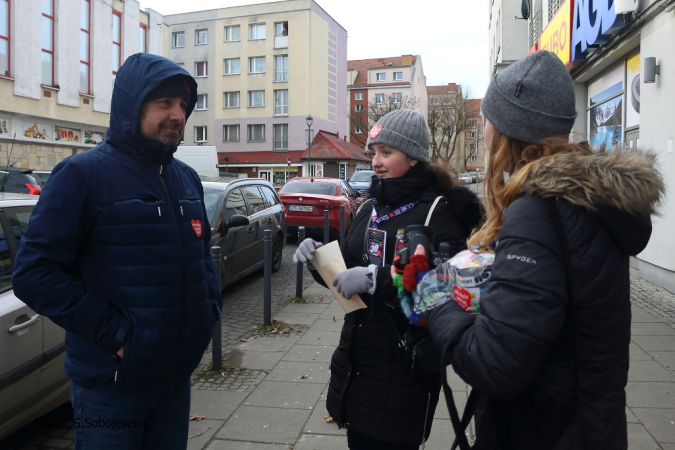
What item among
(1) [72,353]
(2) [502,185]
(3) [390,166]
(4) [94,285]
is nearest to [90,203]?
(4) [94,285]

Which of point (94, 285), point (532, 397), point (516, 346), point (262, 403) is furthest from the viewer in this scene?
point (262, 403)

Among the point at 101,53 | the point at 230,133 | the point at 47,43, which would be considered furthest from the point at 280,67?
the point at 47,43

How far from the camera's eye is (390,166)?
99.7 inches

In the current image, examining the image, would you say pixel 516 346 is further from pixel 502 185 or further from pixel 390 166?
pixel 390 166

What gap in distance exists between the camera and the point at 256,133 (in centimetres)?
4941

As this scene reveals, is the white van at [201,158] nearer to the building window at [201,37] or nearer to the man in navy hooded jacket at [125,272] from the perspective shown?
the man in navy hooded jacket at [125,272]

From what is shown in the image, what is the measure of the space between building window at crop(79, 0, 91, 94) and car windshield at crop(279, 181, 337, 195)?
63.4 ft

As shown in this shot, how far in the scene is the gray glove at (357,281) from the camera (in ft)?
7.05

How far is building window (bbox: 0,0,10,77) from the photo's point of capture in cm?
2411

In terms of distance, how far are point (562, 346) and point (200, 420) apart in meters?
3.22

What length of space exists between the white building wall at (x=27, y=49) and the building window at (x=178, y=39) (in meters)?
25.3

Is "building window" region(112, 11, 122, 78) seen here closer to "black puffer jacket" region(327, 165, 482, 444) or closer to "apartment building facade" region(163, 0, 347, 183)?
"apartment building facade" region(163, 0, 347, 183)

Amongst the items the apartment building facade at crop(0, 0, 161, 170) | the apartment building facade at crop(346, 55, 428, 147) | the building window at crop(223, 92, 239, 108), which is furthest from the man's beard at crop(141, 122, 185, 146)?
the apartment building facade at crop(346, 55, 428, 147)

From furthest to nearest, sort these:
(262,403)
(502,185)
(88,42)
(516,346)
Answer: (88,42) → (262,403) → (502,185) → (516,346)
